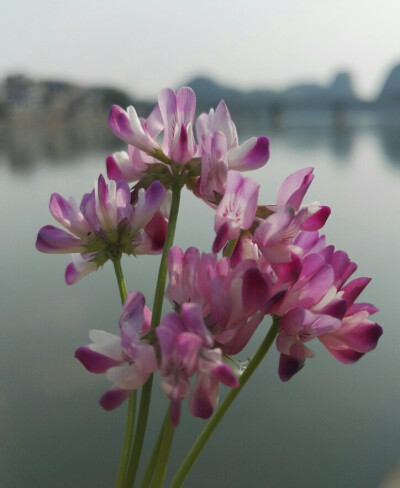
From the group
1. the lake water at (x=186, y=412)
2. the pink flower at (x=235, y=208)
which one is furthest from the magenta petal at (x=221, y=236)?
the lake water at (x=186, y=412)

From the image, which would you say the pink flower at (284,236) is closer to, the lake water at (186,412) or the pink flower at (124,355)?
the pink flower at (124,355)

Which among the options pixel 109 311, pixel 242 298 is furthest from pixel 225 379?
pixel 109 311

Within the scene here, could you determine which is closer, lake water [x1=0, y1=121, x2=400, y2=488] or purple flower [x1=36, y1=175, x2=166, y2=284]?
purple flower [x1=36, y1=175, x2=166, y2=284]

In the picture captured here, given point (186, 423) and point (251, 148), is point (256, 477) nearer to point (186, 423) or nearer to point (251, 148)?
point (186, 423)

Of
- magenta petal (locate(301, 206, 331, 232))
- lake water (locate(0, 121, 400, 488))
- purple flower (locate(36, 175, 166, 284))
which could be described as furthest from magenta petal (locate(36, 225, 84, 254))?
lake water (locate(0, 121, 400, 488))

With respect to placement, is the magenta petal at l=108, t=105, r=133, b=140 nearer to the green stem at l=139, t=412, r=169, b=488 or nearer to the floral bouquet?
the floral bouquet

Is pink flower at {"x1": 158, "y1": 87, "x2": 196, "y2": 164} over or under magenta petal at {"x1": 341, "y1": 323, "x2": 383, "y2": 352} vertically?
over

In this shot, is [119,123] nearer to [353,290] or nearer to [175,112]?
[175,112]
